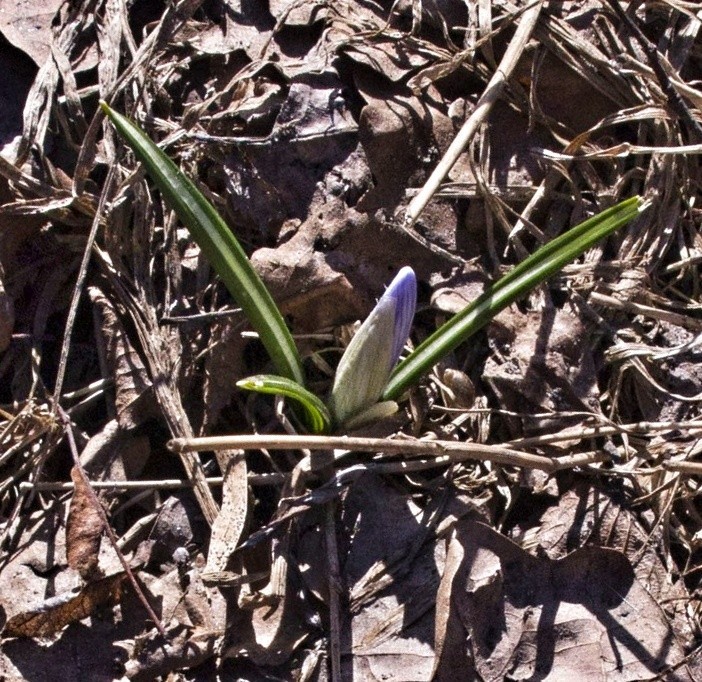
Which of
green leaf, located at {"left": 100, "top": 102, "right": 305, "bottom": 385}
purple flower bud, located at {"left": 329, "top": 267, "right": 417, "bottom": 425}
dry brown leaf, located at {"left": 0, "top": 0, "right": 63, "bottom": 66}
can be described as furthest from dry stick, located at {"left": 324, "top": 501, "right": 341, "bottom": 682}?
dry brown leaf, located at {"left": 0, "top": 0, "right": 63, "bottom": 66}

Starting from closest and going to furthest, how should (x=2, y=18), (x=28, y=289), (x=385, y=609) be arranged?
(x=385, y=609), (x=28, y=289), (x=2, y=18)

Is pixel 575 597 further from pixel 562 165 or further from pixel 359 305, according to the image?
pixel 562 165

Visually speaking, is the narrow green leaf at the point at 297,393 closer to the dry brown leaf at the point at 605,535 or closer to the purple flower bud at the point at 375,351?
the purple flower bud at the point at 375,351

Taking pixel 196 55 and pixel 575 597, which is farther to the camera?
pixel 196 55

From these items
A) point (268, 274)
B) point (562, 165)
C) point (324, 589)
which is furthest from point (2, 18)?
point (324, 589)

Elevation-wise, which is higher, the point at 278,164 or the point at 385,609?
the point at 278,164

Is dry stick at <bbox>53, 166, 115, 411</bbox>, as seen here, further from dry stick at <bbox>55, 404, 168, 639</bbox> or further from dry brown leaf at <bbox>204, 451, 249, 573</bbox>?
dry brown leaf at <bbox>204, 451, 249, 573</bbox>

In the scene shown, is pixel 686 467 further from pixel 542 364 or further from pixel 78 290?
pixel 78 290

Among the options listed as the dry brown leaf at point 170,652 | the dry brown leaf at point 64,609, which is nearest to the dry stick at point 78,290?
the dry brown leaf at point 64,609
